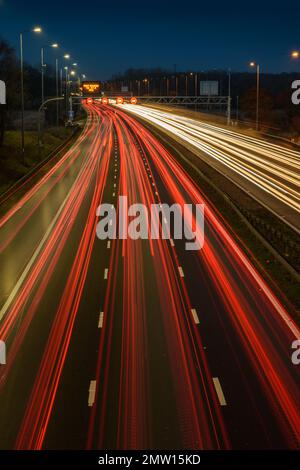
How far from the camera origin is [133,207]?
34.4 m

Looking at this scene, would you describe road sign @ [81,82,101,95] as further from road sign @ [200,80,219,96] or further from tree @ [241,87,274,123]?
tree @ [241,87,274,123]

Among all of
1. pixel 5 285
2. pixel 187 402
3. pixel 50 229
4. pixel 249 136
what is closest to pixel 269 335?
pixel 187 402

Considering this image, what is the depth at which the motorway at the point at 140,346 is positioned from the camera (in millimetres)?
11688

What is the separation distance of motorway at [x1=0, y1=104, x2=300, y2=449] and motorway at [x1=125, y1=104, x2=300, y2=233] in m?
8.24

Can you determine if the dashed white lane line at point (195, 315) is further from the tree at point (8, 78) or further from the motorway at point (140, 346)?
the tree at point (8, 78)

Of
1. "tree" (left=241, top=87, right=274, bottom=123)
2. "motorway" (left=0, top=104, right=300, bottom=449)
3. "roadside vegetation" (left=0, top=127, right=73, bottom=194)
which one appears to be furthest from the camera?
"tree" (left=241, top=87, right=274, bottom=123)

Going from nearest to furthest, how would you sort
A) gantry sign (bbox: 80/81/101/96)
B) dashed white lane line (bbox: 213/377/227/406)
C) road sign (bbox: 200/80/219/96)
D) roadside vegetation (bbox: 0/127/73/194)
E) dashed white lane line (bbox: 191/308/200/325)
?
dashed white lane line (bbox: 213/377/227/406) → dashed white lane line (bbox: 191/308/200/325) → roadside vegetation (bbox: 0/127/73/194) → gantry sign (bbox: 80/81/101/96) → road sign (bbox: 200/80/219/96)

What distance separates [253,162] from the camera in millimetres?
53469

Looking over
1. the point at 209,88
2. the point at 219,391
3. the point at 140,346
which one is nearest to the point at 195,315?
the point at 140,346

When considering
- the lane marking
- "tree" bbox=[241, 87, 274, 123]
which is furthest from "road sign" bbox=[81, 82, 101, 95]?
the lane marking

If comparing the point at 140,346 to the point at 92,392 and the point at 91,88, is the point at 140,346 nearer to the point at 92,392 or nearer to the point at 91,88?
the point at 92,392

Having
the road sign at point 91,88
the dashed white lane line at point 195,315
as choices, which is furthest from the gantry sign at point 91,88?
the dashed white lane line at point 195,315

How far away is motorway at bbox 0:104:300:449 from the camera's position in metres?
11.7

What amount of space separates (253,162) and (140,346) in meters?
39.9
